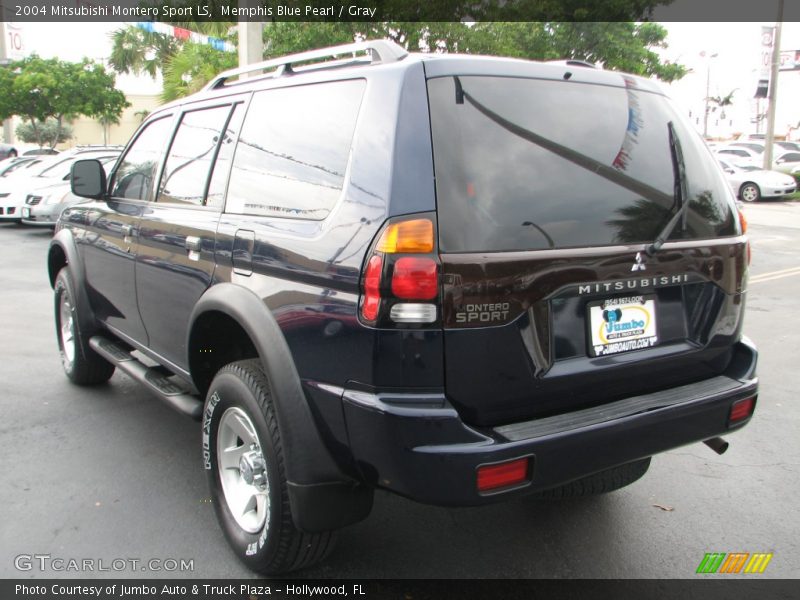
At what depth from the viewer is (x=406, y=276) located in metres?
2.13

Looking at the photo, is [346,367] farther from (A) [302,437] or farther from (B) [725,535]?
(B) [725,535]

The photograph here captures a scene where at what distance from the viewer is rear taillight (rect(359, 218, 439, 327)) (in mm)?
2137

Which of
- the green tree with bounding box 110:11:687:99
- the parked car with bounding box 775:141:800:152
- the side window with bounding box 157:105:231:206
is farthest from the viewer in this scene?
the parked car with bounding box 775:141:800:152

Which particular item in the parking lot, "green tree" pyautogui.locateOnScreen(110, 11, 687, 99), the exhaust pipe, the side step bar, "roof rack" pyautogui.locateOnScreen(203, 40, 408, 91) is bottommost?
the parking lot

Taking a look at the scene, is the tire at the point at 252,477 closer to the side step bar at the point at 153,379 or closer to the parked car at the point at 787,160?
the side step bar at the point at 153,379

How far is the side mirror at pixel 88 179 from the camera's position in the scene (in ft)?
14.1

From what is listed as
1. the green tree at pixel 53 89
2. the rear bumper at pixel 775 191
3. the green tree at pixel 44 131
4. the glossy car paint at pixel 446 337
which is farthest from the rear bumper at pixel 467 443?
the green tree at pixel 44 131

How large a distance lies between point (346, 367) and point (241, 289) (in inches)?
27.7

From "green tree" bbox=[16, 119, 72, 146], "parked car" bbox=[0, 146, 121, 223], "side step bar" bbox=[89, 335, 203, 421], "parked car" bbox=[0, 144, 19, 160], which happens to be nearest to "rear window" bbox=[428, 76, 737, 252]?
"side step bar" bbox=[89, 335, 203, 421]

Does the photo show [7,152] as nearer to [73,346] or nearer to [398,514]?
[73,346]

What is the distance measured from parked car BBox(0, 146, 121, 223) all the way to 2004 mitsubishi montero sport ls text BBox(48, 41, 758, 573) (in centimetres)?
1235

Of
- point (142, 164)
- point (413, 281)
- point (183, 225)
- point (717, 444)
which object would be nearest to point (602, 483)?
point (717, 444)

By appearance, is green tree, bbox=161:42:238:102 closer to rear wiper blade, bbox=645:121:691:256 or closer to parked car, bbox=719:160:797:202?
rear wiper blade, bbox=645:121:691:256

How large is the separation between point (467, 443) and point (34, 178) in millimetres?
14955
